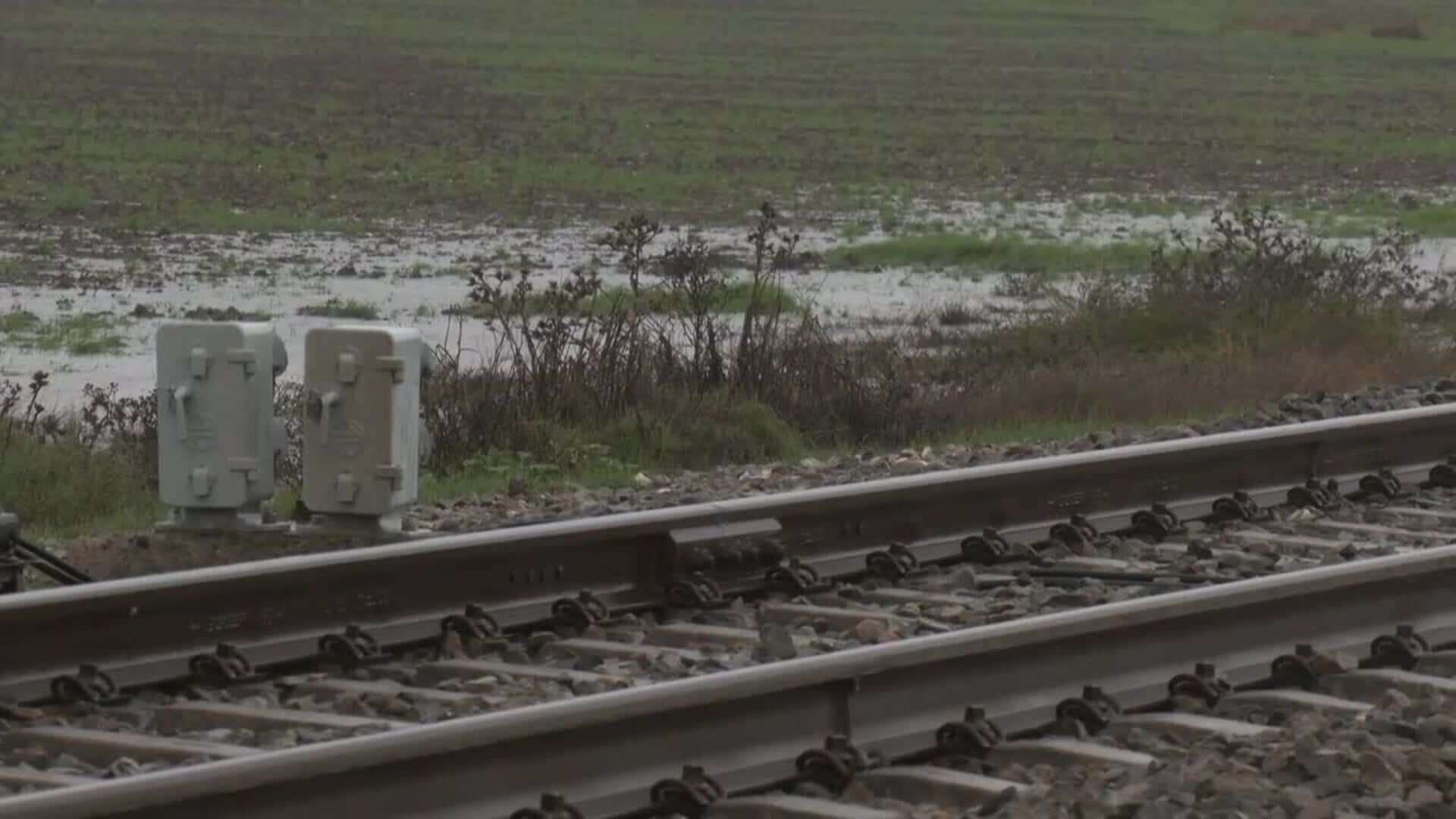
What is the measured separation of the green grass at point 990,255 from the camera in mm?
31453

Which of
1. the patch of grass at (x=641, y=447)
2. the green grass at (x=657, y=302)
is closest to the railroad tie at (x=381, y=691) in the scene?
the patch of grass at (x=641, y=447)

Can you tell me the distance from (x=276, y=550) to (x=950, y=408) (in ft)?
23.9

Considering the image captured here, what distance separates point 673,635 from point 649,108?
51791mm

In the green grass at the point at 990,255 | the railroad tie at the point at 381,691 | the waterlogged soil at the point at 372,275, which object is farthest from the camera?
the green grass at the point at 990,255

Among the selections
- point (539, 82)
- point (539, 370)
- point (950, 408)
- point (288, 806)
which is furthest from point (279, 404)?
point (539, 82)

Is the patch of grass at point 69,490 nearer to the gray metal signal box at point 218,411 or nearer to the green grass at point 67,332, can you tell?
the gray metal signal box at point 218,411

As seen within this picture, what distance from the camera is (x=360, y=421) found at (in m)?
9.98

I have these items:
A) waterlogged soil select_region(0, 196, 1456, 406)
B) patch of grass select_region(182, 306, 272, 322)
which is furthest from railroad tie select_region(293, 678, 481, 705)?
patch of grass select_region(182, 306, 272, 322)

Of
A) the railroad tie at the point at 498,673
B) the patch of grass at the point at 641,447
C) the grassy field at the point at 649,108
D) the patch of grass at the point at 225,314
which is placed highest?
the railroad tie at the point at 498,673

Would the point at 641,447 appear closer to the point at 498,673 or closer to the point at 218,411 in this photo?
the point at 218,411

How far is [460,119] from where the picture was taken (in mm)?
54188

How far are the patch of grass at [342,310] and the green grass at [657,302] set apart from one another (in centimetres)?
79

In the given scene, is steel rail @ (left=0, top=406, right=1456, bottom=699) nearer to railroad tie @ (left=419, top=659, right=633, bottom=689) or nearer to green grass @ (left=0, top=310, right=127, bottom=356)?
railroad tie @ (left=419, top=659, right=633, bottom=689)

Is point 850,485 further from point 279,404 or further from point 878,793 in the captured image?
point 279,404
